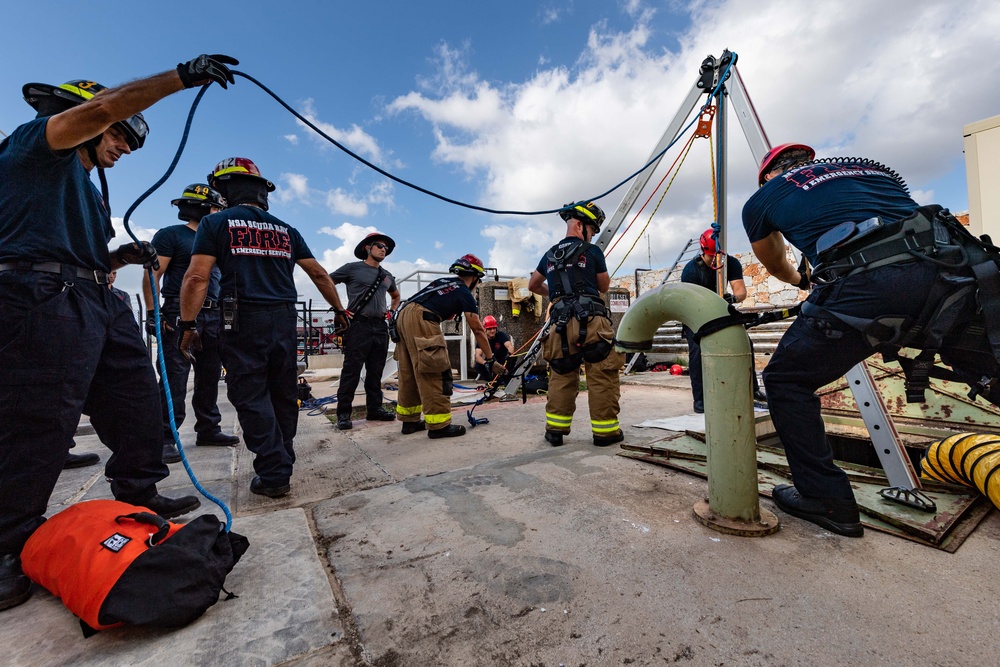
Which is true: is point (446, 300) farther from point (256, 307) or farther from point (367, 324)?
point (256, 307)

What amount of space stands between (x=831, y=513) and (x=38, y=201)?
3.31 meters

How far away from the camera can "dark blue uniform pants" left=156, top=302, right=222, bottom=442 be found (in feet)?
10.9

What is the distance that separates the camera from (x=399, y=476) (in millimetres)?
2668

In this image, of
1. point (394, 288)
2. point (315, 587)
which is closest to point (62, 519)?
point (315, 587)

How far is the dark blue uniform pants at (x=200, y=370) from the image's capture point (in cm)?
332

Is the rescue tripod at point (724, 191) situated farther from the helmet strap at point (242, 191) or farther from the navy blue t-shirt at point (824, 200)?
the helmet strap at point (242, 191)

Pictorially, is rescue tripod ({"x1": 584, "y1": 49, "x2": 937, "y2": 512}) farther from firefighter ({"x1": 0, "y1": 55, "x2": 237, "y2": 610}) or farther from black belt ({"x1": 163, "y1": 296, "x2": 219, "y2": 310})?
black belt ({"x1": 163, "y1": 296, "x2": 219, "y2": 310})

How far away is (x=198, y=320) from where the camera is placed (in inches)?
134

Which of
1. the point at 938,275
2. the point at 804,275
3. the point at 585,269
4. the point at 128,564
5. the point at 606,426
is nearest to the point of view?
the point at 128,564

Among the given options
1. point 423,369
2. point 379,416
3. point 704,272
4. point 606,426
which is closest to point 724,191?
point 704,272

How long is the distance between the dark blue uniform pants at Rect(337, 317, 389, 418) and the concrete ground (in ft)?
6.47

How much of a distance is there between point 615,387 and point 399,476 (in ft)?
5.39

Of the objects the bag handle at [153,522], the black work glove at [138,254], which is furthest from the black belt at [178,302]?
the bag handle at [153,522]

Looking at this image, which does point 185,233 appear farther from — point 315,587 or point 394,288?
point 315,587
